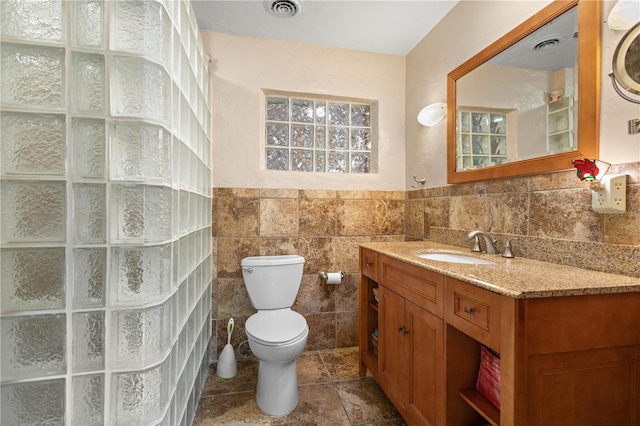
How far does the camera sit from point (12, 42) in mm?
787

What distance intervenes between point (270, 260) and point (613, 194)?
1.74m

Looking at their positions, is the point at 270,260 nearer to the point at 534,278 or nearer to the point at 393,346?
the point at 393,346

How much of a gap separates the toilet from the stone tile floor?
0.30 feet

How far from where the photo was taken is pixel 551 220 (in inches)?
47.8

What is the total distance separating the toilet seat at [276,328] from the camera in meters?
1.50

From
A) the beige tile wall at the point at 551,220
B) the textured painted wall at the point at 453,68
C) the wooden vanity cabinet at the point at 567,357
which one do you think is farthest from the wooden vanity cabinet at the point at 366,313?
the wooden vanity cabinet at the point at 567,357

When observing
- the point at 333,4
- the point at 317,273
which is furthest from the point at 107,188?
the point at 333,4

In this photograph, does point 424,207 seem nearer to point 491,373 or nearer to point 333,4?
point 491,373

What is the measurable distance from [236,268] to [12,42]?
1.61 m

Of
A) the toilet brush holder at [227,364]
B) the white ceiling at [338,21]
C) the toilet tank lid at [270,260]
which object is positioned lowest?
the toilet brush holder at [227,364]

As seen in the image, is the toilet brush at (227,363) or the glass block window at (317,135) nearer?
the toilet brush at (227,363)

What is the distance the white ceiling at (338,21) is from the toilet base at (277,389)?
88.0 inches

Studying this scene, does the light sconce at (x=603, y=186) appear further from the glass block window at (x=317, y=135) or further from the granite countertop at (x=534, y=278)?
the glass block window at (x=317, y=135)

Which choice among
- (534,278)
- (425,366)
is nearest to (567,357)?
(534,278)
